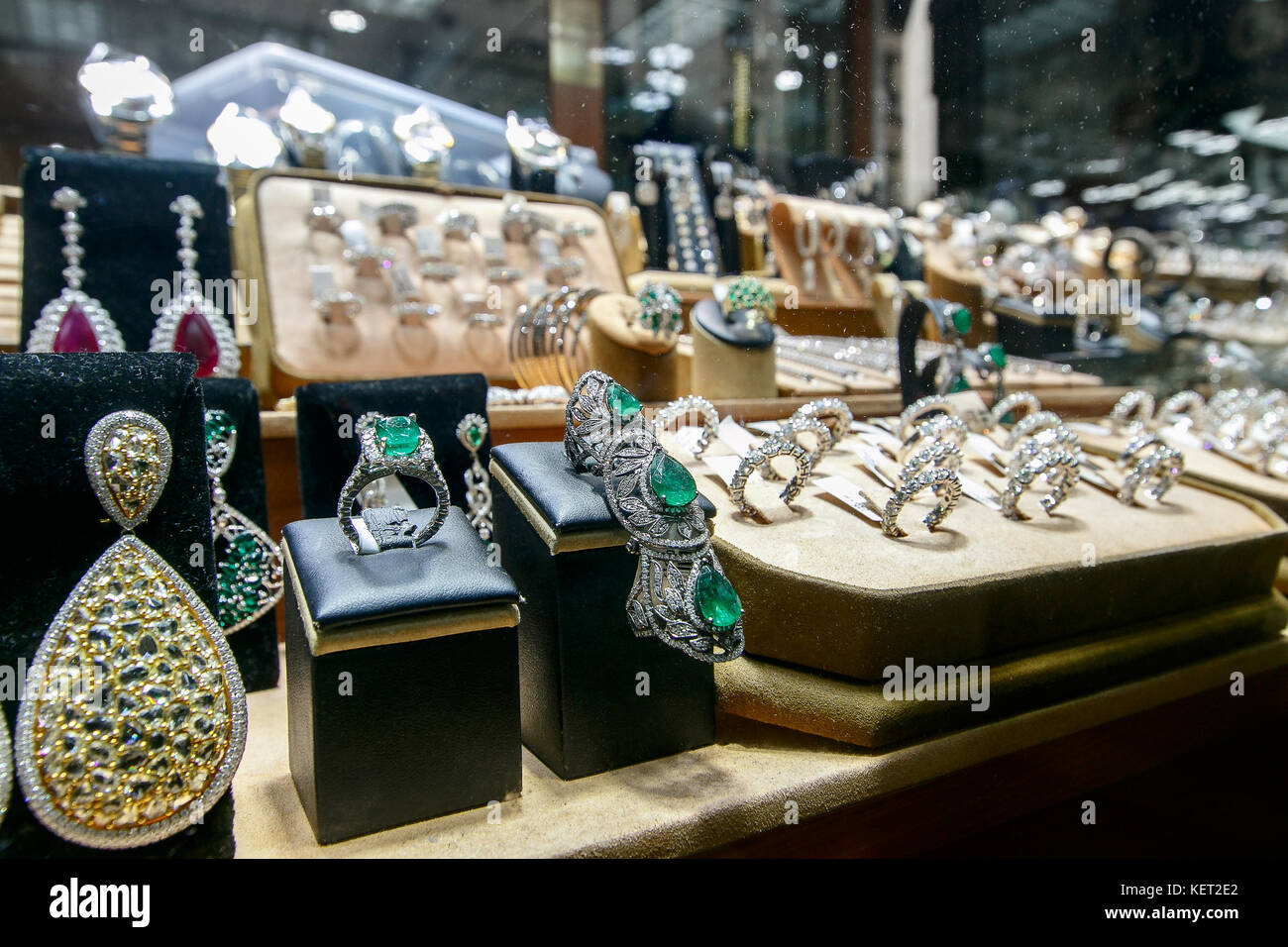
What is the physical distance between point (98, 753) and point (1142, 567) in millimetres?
895

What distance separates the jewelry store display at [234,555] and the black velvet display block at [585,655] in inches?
10.0

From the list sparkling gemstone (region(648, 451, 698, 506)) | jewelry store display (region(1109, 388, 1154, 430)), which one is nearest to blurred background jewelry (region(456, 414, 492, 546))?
sparkling gemstone (region(648, 451, 698, 506))

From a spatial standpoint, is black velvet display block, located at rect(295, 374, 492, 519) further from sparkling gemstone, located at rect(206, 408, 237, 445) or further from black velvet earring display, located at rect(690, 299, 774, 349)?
black velvet earring display, located at rect(690, 299, 774, 349)

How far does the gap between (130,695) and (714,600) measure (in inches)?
14.3

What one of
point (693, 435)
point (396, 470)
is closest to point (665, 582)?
point (396, 470)

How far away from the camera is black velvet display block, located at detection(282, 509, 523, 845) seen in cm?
54

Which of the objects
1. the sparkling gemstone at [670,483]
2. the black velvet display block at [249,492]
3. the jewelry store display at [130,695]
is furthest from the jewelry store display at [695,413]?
the jewelry store display at [130,695]

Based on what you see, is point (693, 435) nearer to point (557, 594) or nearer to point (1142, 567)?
point (557, 594)

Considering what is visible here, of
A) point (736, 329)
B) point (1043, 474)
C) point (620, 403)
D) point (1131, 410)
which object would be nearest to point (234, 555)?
point (620, 403)

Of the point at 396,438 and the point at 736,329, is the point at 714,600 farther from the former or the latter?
the point at 736,329

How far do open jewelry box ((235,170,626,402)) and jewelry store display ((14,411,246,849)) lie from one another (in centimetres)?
55

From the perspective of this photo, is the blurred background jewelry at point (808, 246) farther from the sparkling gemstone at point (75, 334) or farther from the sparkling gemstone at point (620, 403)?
the sparkling gemstone at point (75, 334)

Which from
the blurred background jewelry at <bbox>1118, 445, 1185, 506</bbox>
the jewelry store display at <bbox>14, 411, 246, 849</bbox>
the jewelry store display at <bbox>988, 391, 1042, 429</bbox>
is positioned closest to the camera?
the jewelry store display at <bbox>14, 411, 246, 849</bbox>

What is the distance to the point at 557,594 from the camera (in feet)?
2.06
